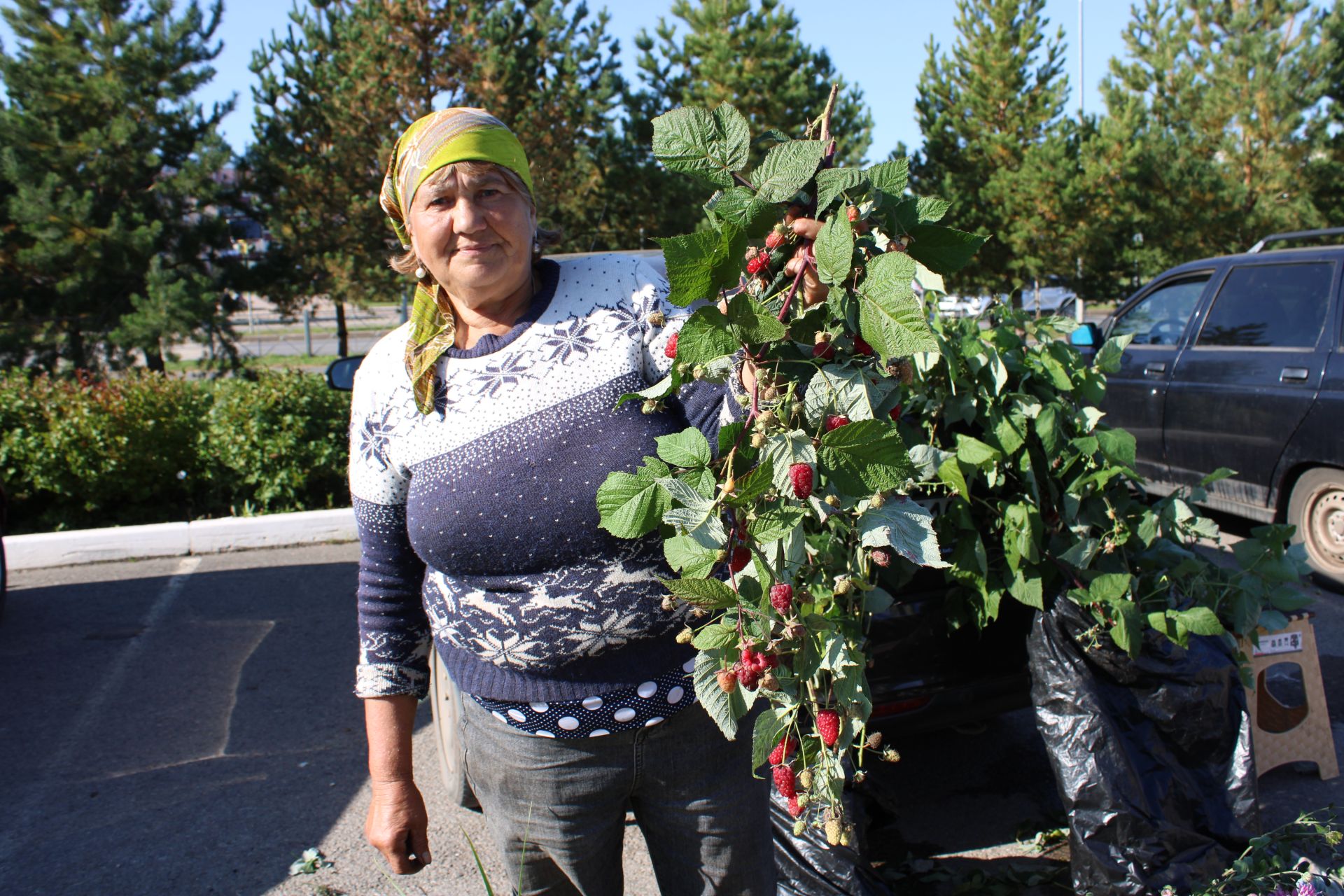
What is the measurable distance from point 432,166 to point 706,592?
0.82m

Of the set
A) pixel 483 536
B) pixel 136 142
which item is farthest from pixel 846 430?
pixel 136 142

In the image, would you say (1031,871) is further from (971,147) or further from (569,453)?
(971,147)

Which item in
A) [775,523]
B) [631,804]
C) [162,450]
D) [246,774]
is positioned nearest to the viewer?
[775,523]

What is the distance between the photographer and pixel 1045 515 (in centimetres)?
285

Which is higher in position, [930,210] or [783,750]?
[930,210]

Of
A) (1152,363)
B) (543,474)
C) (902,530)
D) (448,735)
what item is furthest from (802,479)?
(1152,363)

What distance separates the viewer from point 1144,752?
264 cm

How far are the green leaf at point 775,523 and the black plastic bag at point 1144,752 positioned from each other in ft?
5.74

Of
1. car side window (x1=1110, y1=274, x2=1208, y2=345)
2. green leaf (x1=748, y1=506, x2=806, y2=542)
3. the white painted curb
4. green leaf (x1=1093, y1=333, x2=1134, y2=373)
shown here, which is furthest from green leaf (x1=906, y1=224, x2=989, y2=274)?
the white painted curb

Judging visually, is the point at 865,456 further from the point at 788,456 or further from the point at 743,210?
the point at 743,210

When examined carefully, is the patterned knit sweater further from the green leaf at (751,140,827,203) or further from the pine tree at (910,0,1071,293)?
the pine tree at (910,0,1071,293)

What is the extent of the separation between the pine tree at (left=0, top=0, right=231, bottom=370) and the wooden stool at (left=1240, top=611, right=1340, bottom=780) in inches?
337

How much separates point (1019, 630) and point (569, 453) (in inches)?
81.4

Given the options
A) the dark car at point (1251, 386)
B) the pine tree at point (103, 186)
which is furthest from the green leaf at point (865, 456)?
the pine tree at point (103, 186)
